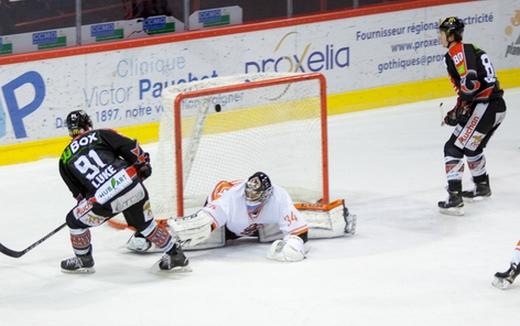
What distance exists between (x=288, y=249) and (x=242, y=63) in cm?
404

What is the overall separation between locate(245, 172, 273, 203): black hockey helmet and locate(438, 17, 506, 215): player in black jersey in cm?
174

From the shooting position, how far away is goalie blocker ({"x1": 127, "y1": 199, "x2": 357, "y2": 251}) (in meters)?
8.08

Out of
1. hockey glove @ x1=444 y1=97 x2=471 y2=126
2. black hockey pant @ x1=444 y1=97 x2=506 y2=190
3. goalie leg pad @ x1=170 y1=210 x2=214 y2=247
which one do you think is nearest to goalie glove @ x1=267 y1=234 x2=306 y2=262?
goalie leg pad @ x1=170 y1=210 x2=214 y2=247

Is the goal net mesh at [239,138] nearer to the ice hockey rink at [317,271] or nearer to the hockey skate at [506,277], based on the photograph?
the ice hockey rink at [317,271]

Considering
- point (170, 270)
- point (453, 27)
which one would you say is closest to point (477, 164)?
point (453, 27)

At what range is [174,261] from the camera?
305 inches

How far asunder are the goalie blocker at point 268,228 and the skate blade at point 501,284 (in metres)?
1.39

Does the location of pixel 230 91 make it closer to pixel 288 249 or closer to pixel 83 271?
pixel 288 249

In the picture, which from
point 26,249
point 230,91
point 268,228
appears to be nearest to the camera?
point 26,249

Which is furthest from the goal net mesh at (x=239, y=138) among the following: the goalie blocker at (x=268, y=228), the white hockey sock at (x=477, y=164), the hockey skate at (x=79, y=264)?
the white hockey sock at (x=477, y=164)

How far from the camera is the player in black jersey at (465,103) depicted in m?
9.07

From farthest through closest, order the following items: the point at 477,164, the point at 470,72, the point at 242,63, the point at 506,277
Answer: the point at 242,63 < the point at 477,164 < the point at 470,72 < the point at 506,277

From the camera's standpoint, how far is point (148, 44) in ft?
36.5

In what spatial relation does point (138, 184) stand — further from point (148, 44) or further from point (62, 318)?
point (148, 44)
